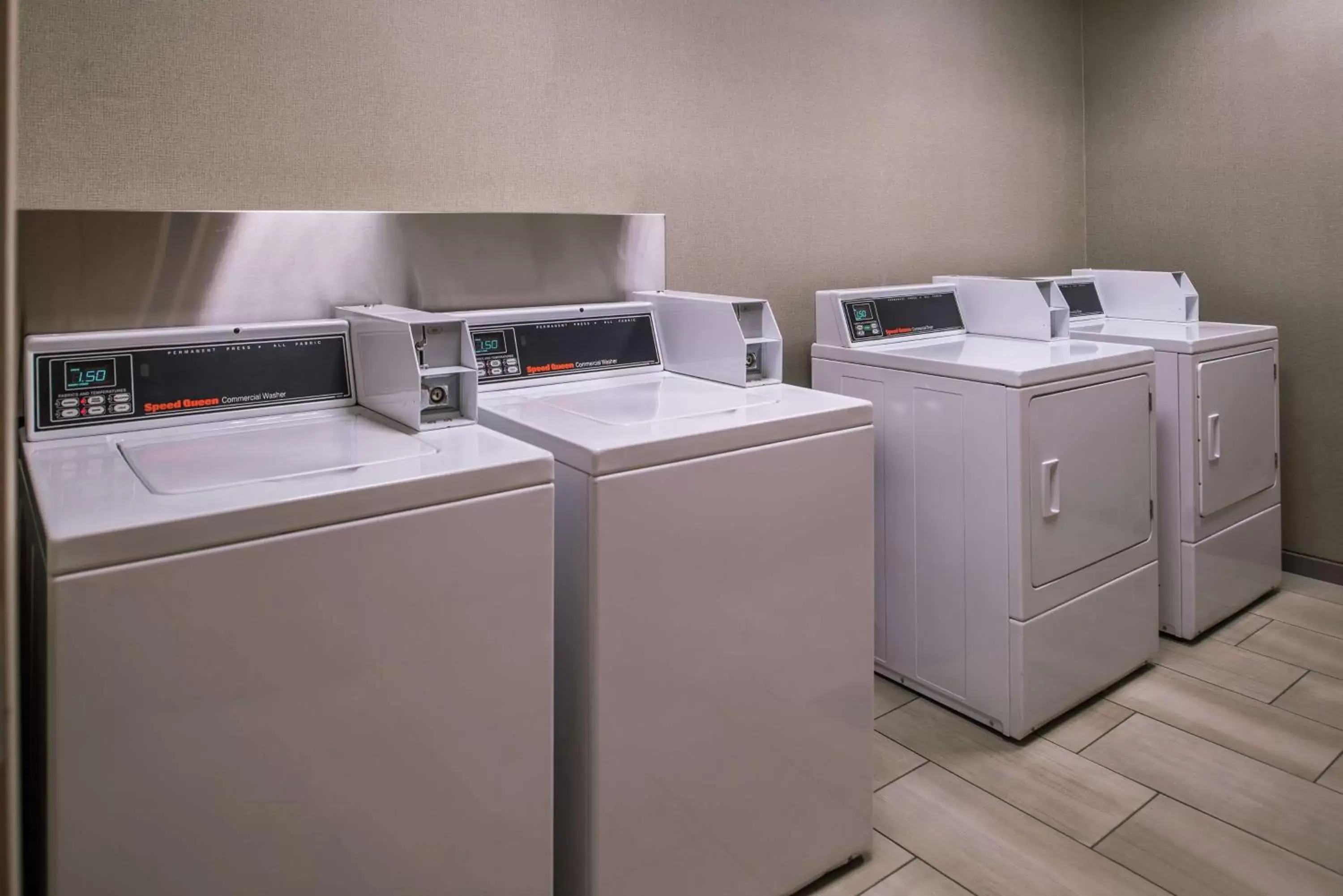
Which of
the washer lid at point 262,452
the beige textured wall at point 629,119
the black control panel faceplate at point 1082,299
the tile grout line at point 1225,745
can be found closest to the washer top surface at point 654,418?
the washer lid at point 262,452

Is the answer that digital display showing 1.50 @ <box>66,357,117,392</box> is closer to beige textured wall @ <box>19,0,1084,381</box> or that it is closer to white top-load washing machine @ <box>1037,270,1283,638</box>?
beige textured wall @ <box>19,0,1084,381</box>

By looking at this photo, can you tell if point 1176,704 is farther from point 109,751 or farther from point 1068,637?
point 109,751

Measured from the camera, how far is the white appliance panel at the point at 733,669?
1.55 meters

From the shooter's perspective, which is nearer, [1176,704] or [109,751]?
[109,751]

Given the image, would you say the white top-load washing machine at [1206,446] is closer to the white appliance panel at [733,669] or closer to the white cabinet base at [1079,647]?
the white cabinet base at [1079,647]

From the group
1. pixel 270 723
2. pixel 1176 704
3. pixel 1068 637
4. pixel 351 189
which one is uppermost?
pixel 351 189

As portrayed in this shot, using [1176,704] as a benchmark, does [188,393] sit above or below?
above

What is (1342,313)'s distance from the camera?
3250 millimetres

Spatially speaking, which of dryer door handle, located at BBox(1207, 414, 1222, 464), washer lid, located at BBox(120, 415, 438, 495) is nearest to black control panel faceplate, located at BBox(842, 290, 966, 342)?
dryer door handle, located at BBox(1207, 414, 1222, 464)

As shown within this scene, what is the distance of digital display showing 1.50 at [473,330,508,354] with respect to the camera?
2025mm

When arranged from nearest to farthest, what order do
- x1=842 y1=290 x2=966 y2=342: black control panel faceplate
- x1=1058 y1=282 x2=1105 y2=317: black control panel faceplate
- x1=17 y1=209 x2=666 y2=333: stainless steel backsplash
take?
1. x1=17 y1=209 x2=666 y2=333: stainless steel backsplash
2. x1=842 y1=290 x2=966 y2=342: black control panel faceplate
3. x1=1058 y1=282 x2=1105 y2=317: black control panel faceplate

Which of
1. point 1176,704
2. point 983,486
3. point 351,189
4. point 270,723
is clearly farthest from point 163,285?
point 1176,704

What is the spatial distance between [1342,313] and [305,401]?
339cm

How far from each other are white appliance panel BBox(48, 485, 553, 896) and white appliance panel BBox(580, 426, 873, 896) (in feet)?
0.48
